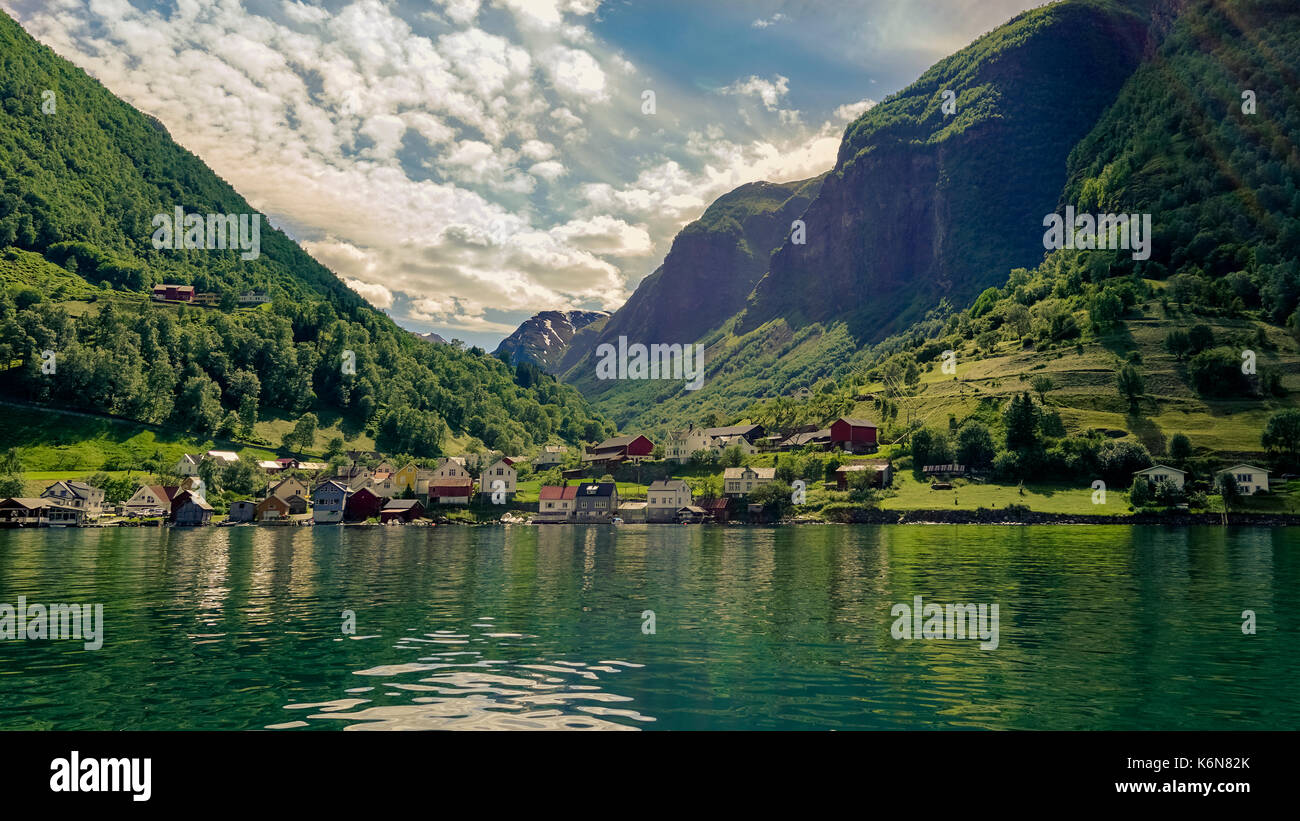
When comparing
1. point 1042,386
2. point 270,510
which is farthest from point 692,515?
point 270,510

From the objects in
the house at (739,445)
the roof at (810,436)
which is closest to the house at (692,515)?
the house at (739,445)

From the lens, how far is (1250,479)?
4774 inches

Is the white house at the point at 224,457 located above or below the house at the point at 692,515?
above

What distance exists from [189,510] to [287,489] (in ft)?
63.1

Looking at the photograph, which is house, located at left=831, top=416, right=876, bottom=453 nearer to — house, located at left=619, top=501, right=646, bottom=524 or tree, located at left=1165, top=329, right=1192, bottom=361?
house, located at left=619, top=501, right=646, bottom=524

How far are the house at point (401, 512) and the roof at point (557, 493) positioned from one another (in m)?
25.1

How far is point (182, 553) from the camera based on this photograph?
76.2 m

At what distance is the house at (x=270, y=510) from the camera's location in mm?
155250

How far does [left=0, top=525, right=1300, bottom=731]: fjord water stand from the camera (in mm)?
20359

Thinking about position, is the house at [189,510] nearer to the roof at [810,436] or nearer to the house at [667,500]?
the house at [667,500]

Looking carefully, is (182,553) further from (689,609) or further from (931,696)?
(931,696)

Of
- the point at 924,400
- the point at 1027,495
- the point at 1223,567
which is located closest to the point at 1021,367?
the point at 924,400

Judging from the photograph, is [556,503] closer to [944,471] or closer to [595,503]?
[595,503]

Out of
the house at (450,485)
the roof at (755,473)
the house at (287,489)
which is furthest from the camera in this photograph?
the house at (450,485)
